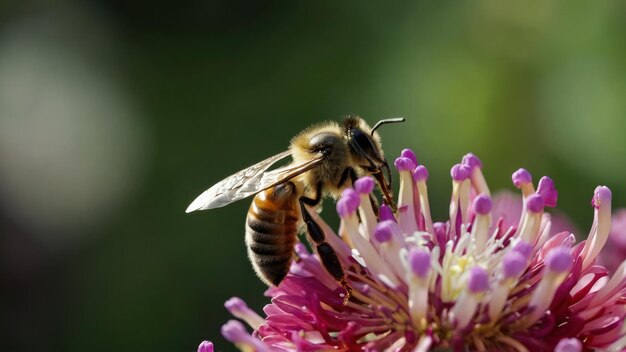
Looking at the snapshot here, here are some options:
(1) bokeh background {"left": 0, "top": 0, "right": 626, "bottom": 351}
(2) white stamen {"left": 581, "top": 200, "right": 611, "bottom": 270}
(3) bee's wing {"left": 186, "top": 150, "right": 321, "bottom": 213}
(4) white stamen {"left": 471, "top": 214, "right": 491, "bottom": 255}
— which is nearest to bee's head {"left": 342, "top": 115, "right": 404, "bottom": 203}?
(3) bee's wing {"left": 186, "top": 150, "right": 321, "bottom": 213}

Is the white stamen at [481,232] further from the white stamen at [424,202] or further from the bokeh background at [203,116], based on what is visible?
the bokeh background at [203,116]

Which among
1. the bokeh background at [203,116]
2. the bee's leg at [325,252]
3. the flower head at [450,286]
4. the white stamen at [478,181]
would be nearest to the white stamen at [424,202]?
the flower head at [450,286]

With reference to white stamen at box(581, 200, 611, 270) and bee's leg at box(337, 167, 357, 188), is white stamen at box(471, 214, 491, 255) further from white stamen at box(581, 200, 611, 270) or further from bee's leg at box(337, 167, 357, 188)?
bee's leg at box(337, 167, 357, 188)

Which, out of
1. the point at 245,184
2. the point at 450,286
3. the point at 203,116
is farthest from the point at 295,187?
the point at 203,116

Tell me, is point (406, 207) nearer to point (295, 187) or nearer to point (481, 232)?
point (481, 232)

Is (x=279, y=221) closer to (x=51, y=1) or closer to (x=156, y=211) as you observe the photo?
(x=156, y=211)

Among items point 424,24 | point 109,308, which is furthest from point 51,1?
point 424,24

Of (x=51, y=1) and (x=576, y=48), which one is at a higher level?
(x=51, y=1)
